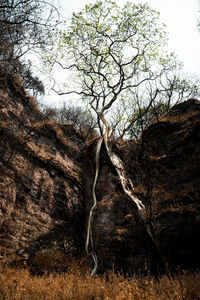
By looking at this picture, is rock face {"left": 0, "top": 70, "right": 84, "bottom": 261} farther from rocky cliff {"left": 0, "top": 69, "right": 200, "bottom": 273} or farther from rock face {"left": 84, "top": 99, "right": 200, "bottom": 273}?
rock face {"left": 84, "top": 99, "right": 200, "bottom": 273}

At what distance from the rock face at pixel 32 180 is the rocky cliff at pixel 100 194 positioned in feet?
0.12

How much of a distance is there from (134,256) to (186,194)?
112 inches

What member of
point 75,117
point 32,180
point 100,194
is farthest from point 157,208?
point 75,117

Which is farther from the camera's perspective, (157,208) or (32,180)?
(32,180)

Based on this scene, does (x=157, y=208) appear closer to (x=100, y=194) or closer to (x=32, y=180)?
(x=100, y=194)

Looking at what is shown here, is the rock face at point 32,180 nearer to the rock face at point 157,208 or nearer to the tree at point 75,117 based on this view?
the rock face at point 157,208

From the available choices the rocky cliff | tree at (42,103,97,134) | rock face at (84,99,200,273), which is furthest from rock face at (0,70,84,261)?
tree at (42,103,97,134)

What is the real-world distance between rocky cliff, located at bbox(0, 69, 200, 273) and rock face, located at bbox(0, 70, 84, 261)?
0.04 meters

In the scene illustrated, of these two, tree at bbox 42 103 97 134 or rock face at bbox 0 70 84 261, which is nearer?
rock face at bbox 0 70 84 261

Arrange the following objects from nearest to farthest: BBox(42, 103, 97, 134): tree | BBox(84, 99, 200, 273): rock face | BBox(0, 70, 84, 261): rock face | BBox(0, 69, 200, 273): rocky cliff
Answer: BBox(84, 99, 200, 273): rock face
BBox(0, 69, 200, 273): rocky cliff
BBox(0, 70, 84, 261): rock face
BBox(42, 103, 97, 134): tree

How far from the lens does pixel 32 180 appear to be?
341 inches

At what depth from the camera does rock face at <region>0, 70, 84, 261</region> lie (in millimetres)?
7090

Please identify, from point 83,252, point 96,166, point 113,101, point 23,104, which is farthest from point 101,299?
point 113,101

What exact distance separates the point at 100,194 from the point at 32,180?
339 cm
